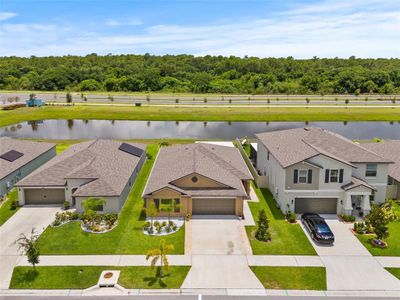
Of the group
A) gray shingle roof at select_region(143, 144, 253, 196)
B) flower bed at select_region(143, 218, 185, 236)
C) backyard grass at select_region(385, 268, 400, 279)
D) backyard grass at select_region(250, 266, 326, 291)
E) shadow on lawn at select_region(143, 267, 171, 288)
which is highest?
gray shingle roof at select_region(143, 144, 253, 196)

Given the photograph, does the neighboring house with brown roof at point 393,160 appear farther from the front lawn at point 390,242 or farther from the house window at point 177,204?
the house window at point 177,204

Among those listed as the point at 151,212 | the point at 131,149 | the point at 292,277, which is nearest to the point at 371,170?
the point at 292,277

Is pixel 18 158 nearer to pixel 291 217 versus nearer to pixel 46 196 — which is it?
pixel 46 196

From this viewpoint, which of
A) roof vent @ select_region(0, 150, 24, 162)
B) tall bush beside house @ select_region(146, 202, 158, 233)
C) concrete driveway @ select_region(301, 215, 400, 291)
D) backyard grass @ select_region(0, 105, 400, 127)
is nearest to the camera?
concrete driveway @ select_region(301, 215, 400, 291)

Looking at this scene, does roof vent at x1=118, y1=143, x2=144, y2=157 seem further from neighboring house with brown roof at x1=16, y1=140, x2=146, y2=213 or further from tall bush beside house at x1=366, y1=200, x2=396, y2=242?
tall bush beside house at x1=366, y1=200, x2=396, y2=242

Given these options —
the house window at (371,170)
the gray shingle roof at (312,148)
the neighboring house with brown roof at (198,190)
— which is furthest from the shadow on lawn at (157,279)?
the house window at (371,170)

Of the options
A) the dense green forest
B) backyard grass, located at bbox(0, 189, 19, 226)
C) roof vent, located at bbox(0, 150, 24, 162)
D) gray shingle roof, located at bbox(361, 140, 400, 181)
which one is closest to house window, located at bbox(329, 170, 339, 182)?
gray shingle roof, located at bbox(361, 140, 400, 181)
